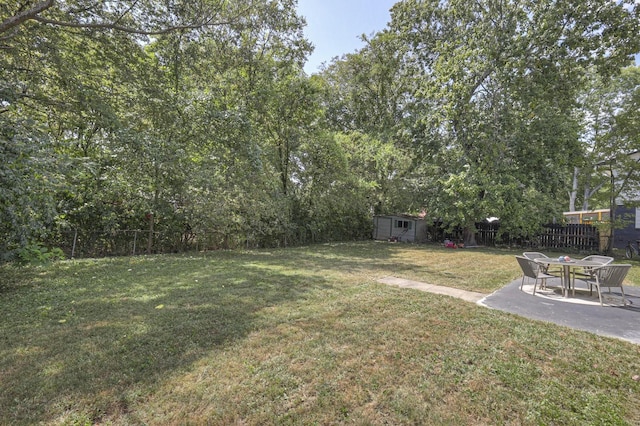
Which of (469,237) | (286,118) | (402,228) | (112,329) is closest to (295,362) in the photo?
(112,329)

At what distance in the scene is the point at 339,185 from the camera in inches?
578

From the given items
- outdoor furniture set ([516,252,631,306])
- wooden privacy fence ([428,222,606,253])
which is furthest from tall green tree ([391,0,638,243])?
outdoor furniture set ([516,252,631,306])

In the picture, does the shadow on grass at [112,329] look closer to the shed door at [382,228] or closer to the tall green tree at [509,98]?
the tall green tree at [509,98]

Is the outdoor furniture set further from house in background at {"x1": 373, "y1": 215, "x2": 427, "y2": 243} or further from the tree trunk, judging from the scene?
house in background at {"x1": 373, "y1": 215, "x2": 427, "y2": 243}

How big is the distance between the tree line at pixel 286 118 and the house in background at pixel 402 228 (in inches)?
26.8

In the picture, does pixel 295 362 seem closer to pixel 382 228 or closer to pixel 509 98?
pixel 382 228

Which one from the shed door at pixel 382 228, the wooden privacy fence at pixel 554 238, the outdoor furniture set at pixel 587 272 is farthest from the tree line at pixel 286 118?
the outdoor furniture set at pixel 587 272

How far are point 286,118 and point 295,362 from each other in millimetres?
12686

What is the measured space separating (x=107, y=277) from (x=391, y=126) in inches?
716

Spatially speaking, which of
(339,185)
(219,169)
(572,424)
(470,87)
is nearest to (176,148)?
(219,169)

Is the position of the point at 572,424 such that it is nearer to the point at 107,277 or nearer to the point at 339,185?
the point at 107,277

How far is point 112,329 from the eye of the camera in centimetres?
346

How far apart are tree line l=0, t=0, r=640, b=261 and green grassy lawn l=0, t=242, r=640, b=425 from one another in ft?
8.63

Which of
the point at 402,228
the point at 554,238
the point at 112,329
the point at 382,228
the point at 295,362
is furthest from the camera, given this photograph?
the point at 382,228
